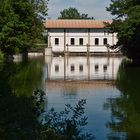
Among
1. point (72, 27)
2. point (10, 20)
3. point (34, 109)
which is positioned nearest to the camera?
point (34, 109)

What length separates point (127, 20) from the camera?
52562 mm

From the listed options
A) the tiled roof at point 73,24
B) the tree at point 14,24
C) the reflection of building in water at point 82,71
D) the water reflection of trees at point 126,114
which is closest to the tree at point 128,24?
the reflection of building in water at point 82,71

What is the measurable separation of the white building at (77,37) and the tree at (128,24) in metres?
32.6

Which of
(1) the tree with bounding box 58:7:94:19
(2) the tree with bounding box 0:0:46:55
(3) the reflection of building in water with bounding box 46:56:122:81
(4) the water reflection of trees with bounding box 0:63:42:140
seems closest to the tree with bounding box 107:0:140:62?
(3) the reflection of building in water with bounding box 46:56:122:81

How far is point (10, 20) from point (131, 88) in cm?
2969

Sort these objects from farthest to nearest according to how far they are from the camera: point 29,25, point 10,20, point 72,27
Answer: point 72,27 < point 29,25 < point 10,20

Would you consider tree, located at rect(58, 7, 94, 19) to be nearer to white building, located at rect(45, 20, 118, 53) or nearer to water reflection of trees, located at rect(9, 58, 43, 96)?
white building, located at rect(45, 20, 118, 53)

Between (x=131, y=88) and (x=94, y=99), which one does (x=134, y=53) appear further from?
(x=94, y=99)

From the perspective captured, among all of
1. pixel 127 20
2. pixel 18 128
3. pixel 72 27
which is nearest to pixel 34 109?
pixel 18 128

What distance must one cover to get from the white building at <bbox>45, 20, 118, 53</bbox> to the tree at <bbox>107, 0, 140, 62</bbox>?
32578 millimetres

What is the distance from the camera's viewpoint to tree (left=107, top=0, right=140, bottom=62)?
5156 centimetres

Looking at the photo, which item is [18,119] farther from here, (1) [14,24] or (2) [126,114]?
(1) [14,24]

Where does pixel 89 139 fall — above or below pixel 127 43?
below

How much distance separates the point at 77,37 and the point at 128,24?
1669 inches
